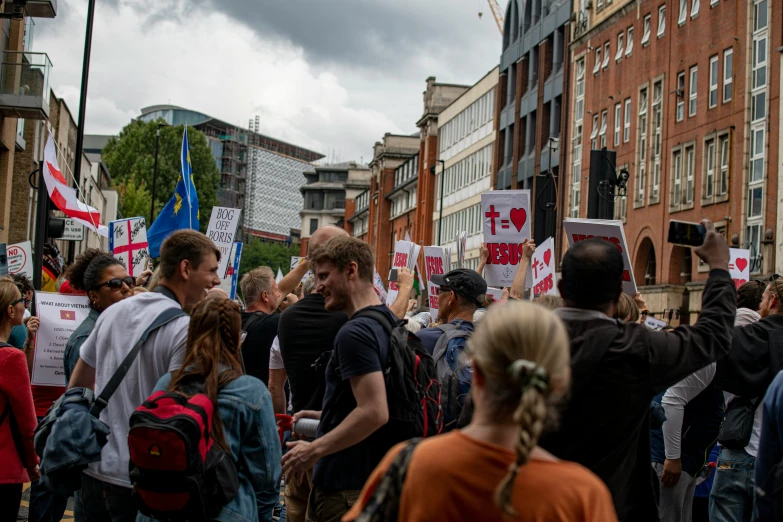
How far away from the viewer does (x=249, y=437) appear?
459 centimetres

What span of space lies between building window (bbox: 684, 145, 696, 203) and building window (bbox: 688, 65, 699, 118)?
1.42m

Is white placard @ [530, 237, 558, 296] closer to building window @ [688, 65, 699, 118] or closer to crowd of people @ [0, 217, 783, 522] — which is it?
crowd of people @ [0, 217, 783, 522]

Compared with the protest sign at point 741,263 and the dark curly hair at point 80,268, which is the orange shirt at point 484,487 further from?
the protest sign at point 741,263

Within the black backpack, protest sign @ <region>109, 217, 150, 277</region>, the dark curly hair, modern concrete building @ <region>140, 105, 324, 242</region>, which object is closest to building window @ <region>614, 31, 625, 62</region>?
protest sign @ <region>109, 217, 150, 277</region>

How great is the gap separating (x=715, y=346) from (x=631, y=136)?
45.6m

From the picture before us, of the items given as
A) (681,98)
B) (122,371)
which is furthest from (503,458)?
(681,98)

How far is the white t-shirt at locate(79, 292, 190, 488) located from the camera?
478cm

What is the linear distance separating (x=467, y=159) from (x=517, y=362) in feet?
239

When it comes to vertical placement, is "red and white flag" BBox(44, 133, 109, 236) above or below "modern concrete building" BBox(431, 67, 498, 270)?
below

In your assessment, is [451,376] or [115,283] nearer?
[451,376]

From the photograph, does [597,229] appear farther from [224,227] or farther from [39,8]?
[39,8]

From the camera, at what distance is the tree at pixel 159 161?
284ft

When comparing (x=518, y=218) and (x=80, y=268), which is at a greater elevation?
(x=518, y=218)

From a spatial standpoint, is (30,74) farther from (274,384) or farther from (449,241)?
(449,241)
